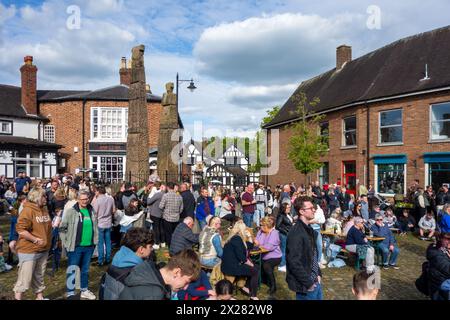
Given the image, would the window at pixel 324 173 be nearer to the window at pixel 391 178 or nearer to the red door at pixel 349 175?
the red door at pixel 349 175

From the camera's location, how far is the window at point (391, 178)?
19850 millimetres

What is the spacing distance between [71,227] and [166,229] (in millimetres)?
4305

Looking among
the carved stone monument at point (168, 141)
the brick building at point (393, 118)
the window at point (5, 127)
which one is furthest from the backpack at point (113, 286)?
the window at point (5, 127)

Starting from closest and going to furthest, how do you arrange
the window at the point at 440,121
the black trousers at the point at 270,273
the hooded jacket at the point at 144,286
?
the hooded jacket at the point at 144,286, the black trousers at the point at 270,273, the window at the point at 440,121

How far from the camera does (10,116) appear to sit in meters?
29.6

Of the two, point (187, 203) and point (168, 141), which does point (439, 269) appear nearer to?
point (187, 203)

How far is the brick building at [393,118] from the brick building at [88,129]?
48.7ft

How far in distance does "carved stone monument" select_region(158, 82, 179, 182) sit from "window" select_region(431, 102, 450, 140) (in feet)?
41.4

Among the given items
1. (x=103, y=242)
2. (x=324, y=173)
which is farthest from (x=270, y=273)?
(x=324, y=173)

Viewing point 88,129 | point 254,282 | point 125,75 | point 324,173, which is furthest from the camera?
point 125,75

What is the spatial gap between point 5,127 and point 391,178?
27734 mm

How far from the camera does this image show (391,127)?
2075 centimetres

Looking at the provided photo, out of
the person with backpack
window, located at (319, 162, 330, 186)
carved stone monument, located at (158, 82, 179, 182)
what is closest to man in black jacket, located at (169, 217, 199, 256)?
the person with backpack
